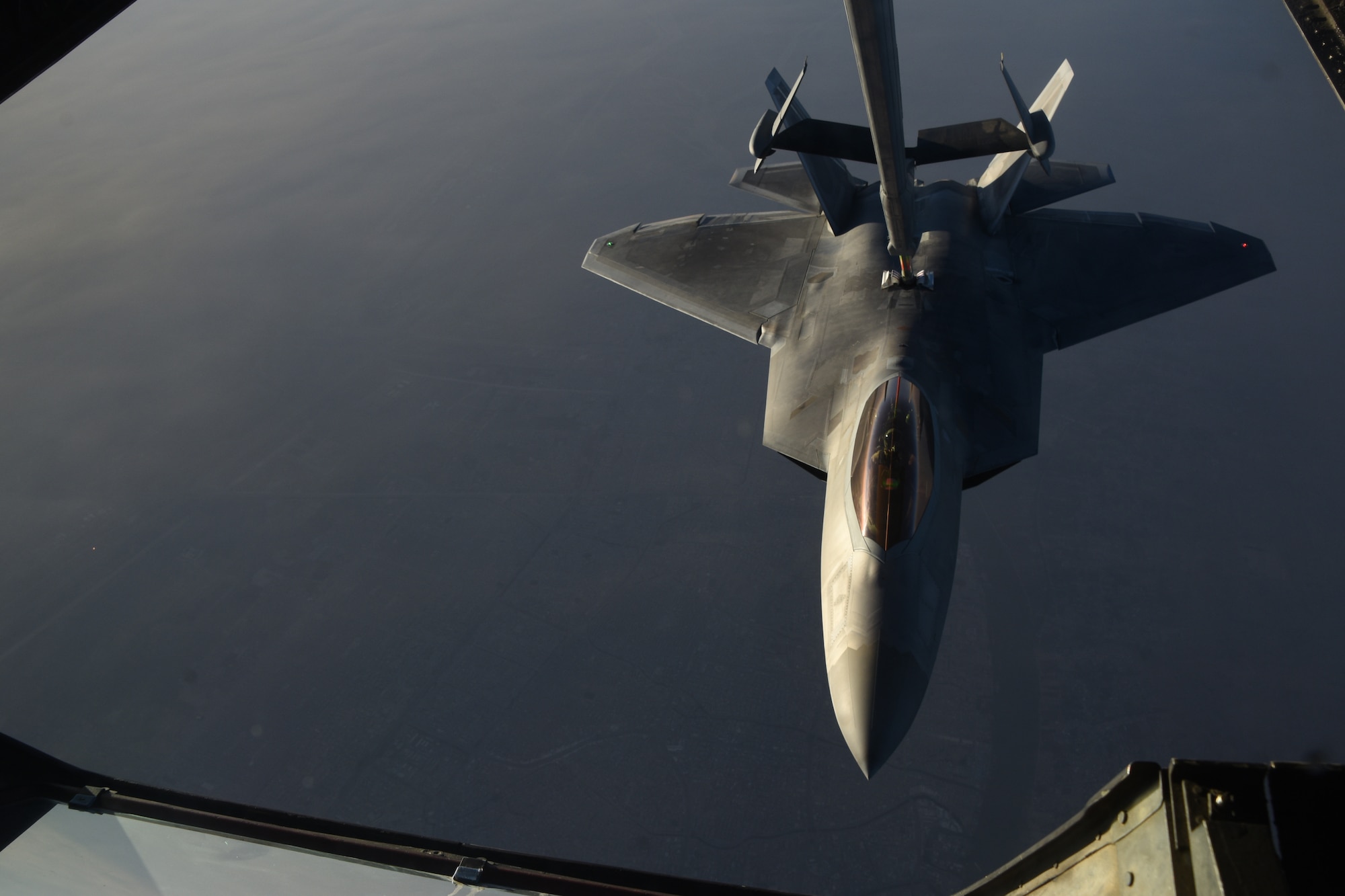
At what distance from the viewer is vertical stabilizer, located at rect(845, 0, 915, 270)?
10.1 metres

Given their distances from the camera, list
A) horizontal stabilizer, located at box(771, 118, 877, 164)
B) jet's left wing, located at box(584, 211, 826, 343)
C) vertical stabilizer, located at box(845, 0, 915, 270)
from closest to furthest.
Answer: vertical stabilizer, located at box(845, 0, 915, 270)
horizontal stabilizer, located at box(771, 118, 877, 164)
jet's left wing, located at box(584, 211, 826, 343)

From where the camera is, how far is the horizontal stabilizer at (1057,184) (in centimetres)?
2064

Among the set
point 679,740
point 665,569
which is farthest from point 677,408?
point 679,740

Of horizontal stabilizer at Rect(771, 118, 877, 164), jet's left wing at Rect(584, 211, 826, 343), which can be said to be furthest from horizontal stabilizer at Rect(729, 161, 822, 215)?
horizontal stabilizer at Rect(771, 118, 877, 164)

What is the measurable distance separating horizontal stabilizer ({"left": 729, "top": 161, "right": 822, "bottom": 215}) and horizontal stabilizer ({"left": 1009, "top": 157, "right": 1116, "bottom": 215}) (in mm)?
5818

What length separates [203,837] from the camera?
6.09 m

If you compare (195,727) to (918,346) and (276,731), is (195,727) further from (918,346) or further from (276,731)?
(918,346)

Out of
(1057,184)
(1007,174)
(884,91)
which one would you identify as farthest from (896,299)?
(1057,184)

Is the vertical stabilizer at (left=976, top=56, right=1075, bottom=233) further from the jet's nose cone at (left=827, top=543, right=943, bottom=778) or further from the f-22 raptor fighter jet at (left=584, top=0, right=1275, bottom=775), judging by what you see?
the jet's nose cone at (left=827, top=543, right=943, bottom=778)

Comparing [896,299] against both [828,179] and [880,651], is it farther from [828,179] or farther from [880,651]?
[880,651]

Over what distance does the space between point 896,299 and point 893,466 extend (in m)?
6.81

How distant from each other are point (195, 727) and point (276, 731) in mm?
3848

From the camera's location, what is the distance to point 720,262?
70.2 ft

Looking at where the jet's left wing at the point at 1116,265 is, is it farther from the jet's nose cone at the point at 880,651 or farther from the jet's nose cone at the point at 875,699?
the jet's nose cone at the point at 875,699
